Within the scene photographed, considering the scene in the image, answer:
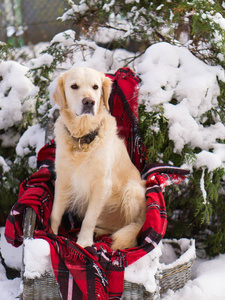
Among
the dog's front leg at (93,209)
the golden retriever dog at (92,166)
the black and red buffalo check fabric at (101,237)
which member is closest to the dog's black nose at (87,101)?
the golden retriever dog at (92,166)

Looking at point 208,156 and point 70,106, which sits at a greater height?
point 70,106

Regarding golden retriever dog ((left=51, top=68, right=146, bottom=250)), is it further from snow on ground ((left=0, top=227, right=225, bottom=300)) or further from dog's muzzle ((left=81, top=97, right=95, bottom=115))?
snow on ground ((left=0, top=227, right=225, bottom=300))

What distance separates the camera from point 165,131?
2637 millimetres

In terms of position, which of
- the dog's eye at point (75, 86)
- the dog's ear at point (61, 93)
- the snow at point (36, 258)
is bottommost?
the snow at point (36, 258)

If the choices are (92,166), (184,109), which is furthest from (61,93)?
(184,109)

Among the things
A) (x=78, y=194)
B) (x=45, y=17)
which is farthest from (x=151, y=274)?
(x=45, y=17)

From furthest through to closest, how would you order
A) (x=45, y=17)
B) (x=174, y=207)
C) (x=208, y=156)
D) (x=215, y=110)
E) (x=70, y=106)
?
1. (x=45, y=17)
2. (x=174, y=207)
3. (x=215, y=110)
4. (x=208, y=156)
5. (x=70, y=106)

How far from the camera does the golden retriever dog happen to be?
2.27 meters

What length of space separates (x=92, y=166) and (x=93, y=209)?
0.29 metres

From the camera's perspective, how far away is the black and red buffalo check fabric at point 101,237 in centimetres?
181

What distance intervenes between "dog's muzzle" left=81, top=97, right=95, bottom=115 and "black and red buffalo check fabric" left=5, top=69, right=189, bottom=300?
0.64 m

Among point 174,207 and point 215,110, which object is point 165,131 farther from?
point 174,207

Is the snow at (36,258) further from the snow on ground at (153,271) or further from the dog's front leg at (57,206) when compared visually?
the dog's front leg at (57,206)

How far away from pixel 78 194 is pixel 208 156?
1.02 meters
